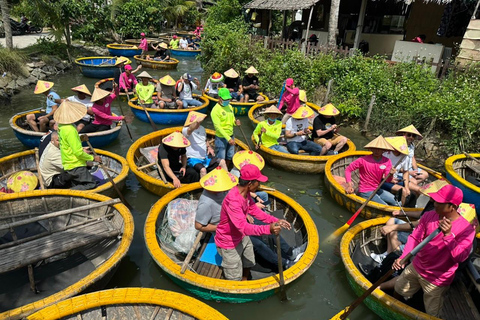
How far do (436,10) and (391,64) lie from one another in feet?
15.7

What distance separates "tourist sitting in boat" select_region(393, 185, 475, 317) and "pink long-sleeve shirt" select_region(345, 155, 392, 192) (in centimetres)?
208

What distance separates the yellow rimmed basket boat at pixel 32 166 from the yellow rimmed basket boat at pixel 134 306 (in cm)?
258

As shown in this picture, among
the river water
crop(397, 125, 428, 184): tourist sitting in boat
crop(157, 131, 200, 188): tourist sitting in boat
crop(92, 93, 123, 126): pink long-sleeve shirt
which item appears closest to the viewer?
the river water

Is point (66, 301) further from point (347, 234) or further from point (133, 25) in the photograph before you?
point (133, 25)

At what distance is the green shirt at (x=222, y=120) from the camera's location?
684 cm

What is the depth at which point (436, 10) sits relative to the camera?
12.9 metres

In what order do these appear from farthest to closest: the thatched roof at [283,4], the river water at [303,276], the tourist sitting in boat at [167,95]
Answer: the thatched roof at [283,4], the tourist sitting in boat at [167,95], the river water at [303,276]

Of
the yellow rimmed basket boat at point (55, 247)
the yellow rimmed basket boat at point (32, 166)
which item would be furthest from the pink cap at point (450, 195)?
the yellow rimmed basket boat at point (32, 166)

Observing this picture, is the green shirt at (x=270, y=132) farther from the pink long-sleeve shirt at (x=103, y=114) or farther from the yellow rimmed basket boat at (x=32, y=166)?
the pink long-sleeve shirt at (x=103, y=114)

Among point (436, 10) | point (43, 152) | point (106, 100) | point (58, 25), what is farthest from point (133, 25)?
point (43, 152)

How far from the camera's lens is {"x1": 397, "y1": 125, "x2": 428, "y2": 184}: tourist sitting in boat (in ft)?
19.3

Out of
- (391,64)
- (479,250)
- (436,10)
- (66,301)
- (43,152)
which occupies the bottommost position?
(479,250)

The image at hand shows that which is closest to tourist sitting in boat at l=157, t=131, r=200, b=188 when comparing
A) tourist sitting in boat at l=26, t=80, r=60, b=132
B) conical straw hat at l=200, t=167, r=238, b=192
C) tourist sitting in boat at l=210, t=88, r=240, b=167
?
tourist sitting in boat at l=210, t=88, r=240, b=167

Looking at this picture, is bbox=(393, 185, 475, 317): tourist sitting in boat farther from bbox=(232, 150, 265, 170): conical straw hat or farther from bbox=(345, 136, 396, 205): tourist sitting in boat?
bbox=(232, 150, 265, 170): conical straw hat
